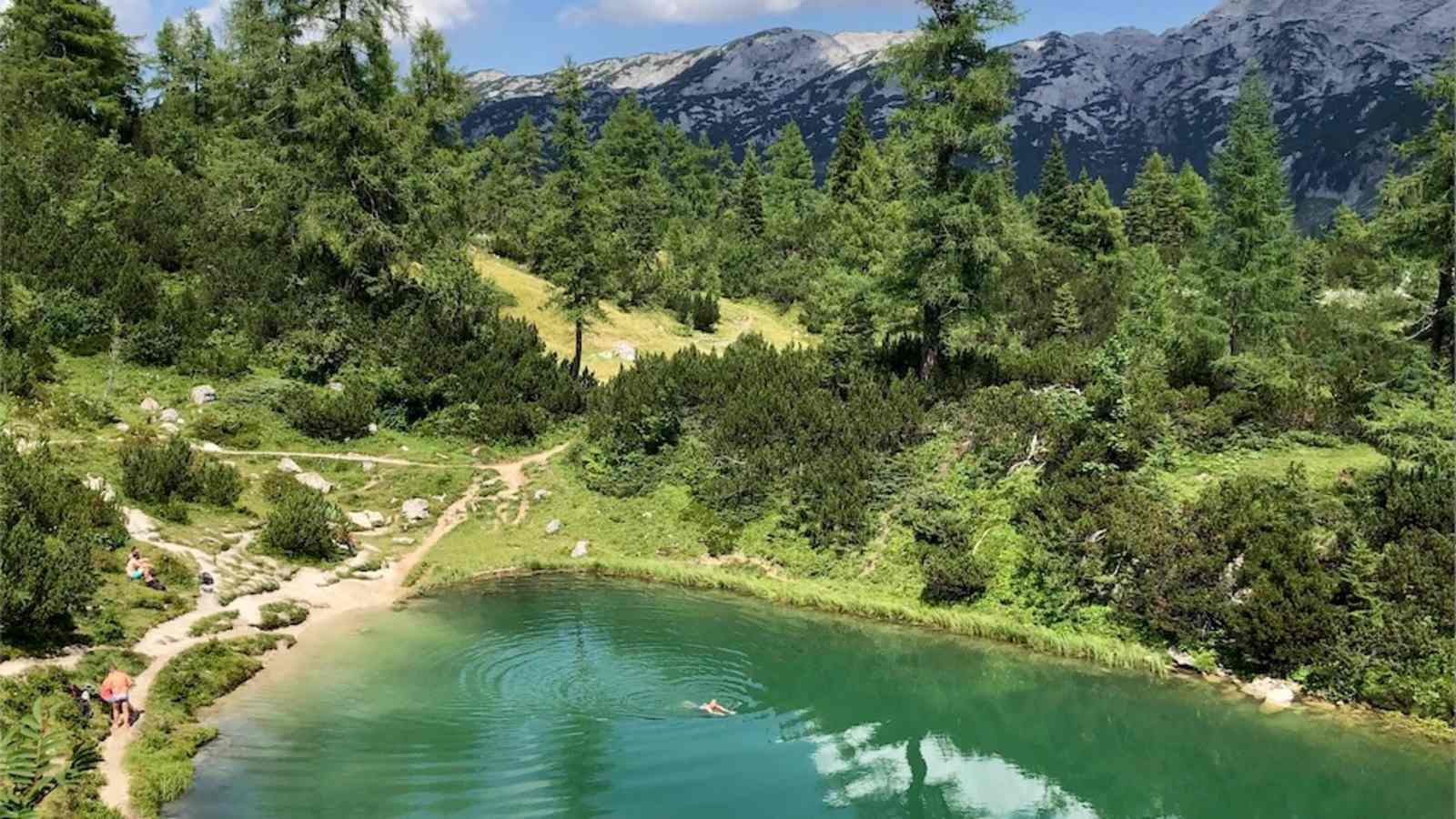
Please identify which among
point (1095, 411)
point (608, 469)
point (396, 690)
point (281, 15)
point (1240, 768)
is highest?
point (281, 15)

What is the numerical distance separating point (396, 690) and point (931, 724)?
10226 millimetres

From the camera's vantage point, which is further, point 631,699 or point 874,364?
point 874,364

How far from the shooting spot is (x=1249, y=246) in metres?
32.8

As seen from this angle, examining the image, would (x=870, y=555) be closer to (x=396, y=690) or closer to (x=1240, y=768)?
(x=1240, y=768)

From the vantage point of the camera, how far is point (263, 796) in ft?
43.4

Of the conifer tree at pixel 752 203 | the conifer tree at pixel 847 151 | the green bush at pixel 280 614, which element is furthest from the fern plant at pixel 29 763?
the conifer tree at pixel 752 203

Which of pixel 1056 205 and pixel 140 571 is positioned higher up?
pixel 1056 205

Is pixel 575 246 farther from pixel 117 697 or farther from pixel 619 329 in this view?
pixel 117 697

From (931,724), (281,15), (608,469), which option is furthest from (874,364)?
(281,15)

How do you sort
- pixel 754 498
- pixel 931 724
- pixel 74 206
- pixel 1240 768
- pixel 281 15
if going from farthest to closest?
pixel 281 15
pixel 74 206
pixel 754 498
pixel 931 724
pixel 1240 768

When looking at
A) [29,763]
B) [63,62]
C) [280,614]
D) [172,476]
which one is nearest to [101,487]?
[172,476]

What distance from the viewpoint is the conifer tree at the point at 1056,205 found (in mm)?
67312

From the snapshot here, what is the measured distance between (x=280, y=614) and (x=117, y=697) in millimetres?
6171

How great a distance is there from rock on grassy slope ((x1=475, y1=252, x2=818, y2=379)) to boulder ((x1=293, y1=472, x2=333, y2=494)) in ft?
49.3
